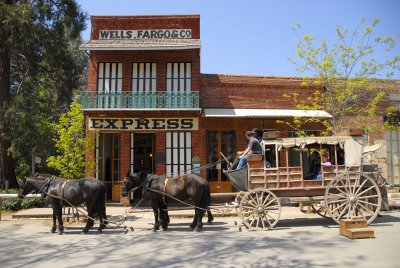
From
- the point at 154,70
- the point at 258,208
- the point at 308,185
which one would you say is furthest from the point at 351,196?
the point at 154,70

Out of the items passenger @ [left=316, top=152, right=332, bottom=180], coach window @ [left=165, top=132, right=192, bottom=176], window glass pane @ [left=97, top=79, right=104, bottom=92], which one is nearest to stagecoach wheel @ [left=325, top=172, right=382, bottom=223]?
passenger @ [left=316, top=152, right=332, bottom=180]

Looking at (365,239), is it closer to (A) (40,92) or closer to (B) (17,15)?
(B) (17,15)

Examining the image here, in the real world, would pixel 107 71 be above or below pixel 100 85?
above

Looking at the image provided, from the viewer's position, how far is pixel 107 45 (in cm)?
1722

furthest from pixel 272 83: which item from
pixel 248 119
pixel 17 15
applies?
pixel 17 15

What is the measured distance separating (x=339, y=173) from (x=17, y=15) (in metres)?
15.0

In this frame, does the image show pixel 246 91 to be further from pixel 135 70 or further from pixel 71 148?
pixel 71 148

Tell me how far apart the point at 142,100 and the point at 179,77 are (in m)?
2.32

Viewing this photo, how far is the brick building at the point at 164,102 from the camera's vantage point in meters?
17.2

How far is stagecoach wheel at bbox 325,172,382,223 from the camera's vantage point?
10.6 metres

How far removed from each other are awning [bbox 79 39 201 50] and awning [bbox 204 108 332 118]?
10.7ft

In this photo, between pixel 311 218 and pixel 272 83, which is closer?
pixel 311 218

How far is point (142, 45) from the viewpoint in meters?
17.1

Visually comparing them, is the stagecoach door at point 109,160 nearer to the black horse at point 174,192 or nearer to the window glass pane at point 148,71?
the window glass pane at point 148,71
